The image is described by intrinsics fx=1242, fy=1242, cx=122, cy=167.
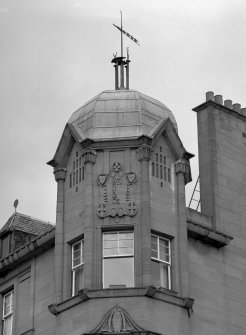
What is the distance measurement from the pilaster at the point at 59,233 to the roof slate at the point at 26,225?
672 centimetres

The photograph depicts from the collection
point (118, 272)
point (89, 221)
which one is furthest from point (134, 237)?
point (89, 221)

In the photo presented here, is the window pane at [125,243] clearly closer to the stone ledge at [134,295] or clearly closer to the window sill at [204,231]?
the stone ledge at [134,295]

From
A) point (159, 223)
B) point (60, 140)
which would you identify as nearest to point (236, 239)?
point (159, 223)

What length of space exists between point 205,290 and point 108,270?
15.1 ft

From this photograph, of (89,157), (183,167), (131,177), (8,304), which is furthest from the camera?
(8,304)

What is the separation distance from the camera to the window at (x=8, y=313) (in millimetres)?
56344

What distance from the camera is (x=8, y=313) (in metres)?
56.7

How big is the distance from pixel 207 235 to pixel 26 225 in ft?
37.0

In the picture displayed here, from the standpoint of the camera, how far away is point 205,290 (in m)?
52.2

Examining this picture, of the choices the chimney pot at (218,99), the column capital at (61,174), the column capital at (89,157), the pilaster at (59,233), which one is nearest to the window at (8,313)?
the pilaster at (59,233)

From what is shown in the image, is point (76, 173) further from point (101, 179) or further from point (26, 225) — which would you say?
point (26, 225)

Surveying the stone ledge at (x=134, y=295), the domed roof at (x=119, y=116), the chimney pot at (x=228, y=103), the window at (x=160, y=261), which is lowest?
the stone ledge at (x=134, y=295)

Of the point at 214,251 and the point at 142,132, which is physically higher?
the point at 142,132

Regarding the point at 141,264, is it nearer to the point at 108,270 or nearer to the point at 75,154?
the point at 108,270
